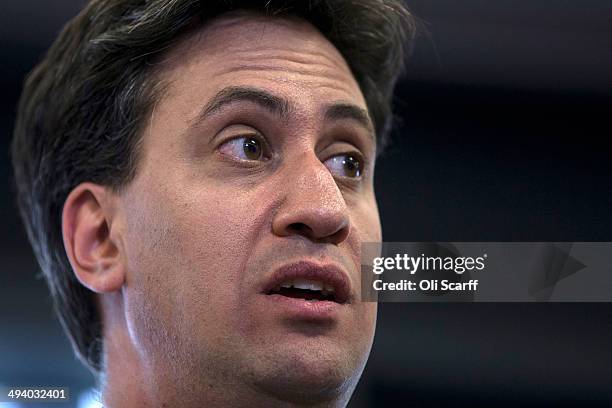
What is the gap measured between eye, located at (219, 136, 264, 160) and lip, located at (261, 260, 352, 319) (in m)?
0.17

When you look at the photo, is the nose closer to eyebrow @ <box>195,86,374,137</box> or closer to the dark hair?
eyebrow @ <box>195,86,374,137</box>

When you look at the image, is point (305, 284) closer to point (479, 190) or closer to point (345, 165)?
point (345, 165)

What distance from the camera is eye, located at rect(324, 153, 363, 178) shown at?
1.14 m

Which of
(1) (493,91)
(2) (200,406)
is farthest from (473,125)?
(2) (200,406)

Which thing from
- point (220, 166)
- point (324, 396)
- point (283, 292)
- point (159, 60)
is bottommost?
point (324, 396)

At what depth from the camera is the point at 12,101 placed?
4.20ft

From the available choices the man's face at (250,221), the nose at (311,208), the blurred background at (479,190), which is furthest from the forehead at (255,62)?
the blurred background at (479,190)

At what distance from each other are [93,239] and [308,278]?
0.33 m

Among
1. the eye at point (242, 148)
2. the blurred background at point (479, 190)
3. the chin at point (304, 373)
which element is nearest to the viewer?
the chin at point (304, 373)

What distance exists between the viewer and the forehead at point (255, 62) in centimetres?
109

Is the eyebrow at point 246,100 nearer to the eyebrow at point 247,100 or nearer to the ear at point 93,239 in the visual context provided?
the eyebrow at point 247,100

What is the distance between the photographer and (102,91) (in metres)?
1.16

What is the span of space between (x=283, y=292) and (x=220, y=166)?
0.59 ft

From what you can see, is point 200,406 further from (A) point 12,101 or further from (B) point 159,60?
(A) point 12,101
